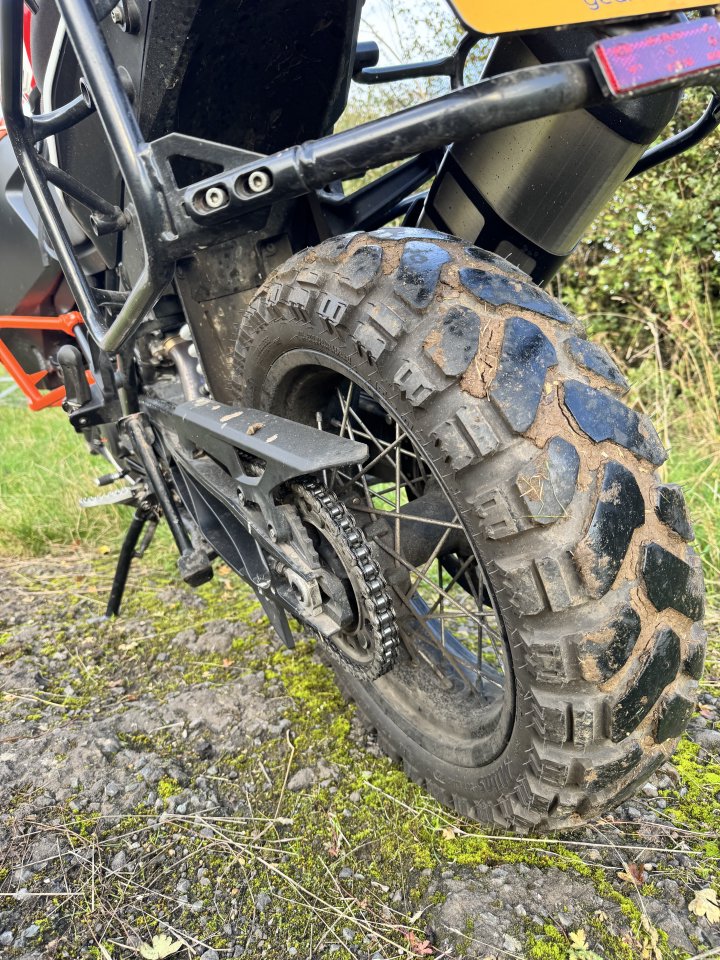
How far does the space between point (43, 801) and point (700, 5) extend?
2.11m

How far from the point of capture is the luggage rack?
0.91 meters

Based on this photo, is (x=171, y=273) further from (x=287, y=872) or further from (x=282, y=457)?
(x=287, y=872)

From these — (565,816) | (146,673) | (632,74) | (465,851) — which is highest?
(632,74)

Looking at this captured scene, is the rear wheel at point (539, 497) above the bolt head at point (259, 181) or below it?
below

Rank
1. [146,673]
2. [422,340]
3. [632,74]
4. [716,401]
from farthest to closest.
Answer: [716,401] < [146,673] < [422,340] < [632,74]

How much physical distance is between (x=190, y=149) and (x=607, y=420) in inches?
33.8

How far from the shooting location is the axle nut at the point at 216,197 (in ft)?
3.72

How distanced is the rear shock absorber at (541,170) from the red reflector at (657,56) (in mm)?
224

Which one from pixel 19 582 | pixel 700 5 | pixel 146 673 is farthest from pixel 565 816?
pixel 19 582

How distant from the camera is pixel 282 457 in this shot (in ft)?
4.25

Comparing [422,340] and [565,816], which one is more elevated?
[422,340]

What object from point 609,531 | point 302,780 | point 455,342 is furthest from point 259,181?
point 302,780

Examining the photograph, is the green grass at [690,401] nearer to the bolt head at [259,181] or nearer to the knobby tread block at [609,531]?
the knobby tread block at [609,531]

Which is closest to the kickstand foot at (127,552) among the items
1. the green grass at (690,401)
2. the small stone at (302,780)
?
the small stone at (302,780)
